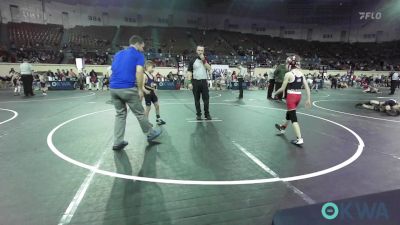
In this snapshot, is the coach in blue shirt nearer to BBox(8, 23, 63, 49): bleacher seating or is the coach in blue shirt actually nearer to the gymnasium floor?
the gymnasium floor

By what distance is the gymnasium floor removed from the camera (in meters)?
3.14

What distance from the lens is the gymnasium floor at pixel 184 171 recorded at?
123 inches

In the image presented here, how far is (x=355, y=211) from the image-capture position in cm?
191

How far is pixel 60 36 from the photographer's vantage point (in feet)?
105

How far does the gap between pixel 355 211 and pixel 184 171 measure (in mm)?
2751

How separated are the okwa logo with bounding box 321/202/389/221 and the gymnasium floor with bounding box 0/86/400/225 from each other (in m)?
1.19

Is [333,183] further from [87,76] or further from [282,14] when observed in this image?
[282,14]

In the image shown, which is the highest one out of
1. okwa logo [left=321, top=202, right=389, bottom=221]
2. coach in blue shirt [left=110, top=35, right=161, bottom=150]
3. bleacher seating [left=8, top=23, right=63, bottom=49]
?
bleacher seating [left=8, top=23, right=63, bottom=49]

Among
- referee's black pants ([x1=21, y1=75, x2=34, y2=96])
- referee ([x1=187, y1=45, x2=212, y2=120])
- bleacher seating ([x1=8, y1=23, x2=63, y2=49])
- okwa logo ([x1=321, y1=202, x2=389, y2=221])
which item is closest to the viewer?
okwa logo ([x1=321, y1=202, x2=389, y2=221])

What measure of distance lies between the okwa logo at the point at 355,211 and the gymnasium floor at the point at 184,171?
1189 mm

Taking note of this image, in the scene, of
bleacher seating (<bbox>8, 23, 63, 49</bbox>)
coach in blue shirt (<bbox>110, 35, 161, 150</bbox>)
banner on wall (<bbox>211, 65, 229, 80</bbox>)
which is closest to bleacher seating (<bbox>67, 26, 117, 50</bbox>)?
bleacher seating (<bbox>8, 23, 63, 49</bbox>)

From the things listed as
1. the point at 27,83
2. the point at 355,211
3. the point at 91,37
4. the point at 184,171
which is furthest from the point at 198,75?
the point at 91,37

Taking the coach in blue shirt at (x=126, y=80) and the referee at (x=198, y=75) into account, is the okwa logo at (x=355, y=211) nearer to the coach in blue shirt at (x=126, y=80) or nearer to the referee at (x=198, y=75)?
the coach in blue shirt at (x=126, y=80)

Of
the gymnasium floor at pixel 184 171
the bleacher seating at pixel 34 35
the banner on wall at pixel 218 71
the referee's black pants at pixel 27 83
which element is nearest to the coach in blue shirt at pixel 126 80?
the gymnasium floor at pixel 184 171
